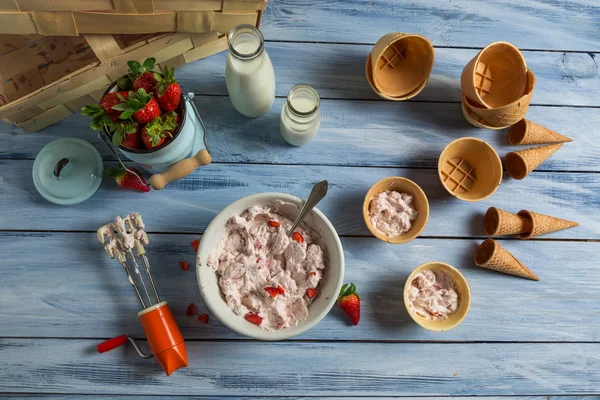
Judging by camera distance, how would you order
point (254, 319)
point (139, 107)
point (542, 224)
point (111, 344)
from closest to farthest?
point (139, 107)
point (254, 319)
point (111, 344)
point (542, 224)

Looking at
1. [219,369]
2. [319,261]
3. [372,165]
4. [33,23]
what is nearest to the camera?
[33,23]

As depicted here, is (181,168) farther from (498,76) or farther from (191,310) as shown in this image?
(498,76)

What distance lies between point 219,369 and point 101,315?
40 cm

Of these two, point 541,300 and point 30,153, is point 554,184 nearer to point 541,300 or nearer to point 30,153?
point 541,300

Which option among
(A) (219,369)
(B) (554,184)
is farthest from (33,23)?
(B) (554,184)

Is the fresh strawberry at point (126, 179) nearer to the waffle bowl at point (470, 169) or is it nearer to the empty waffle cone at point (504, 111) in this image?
the waffle bowl at point (470, 169)

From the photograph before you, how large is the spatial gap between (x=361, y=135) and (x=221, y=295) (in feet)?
2.24

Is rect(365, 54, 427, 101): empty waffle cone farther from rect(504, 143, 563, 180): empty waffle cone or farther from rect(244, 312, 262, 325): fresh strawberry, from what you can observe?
rect(244, 312, 262, 325): fresh strawberry

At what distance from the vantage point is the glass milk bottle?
1281 mm

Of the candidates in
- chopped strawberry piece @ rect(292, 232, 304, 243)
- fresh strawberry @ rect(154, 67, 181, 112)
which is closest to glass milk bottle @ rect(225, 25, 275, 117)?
fresh strawberry @ rect(154, 67, 181, 112)

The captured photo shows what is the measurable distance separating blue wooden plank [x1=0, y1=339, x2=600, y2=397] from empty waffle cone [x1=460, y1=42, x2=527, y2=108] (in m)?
0.80

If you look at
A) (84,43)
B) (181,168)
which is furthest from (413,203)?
(84,43)

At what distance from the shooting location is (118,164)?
1.49m

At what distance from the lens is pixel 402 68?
1.57 m
